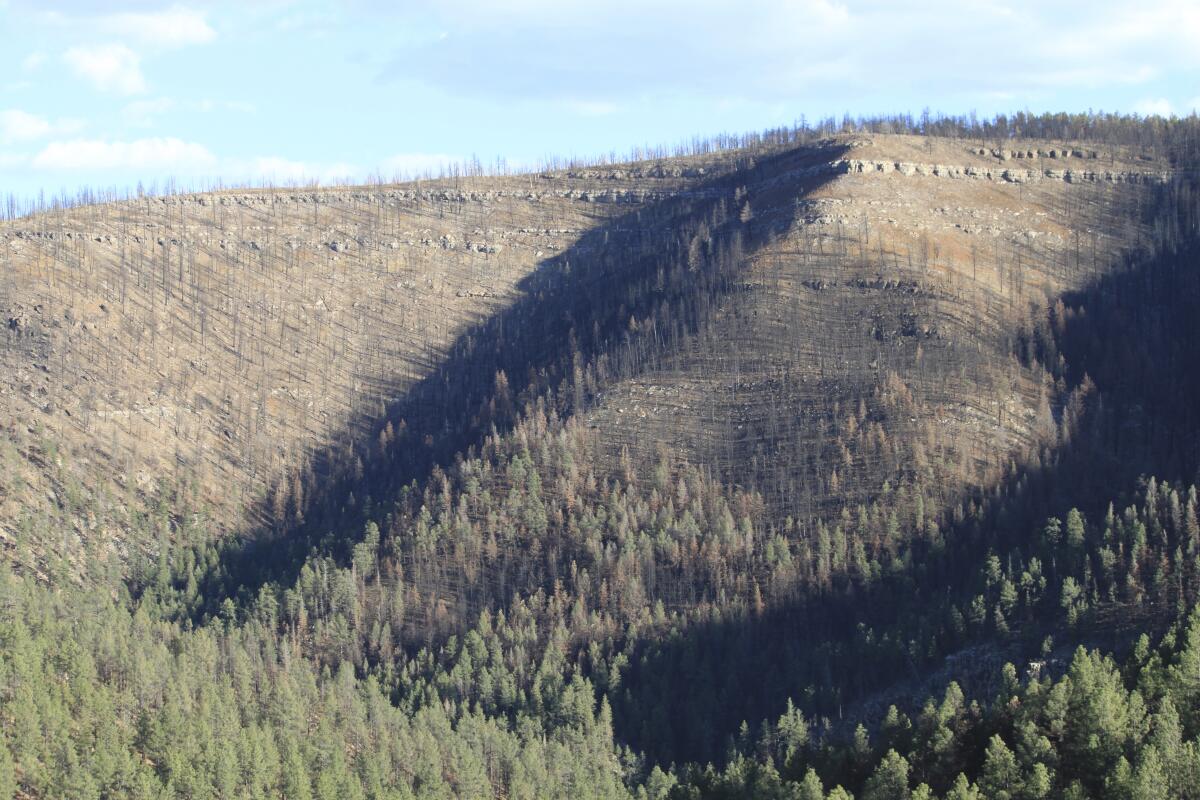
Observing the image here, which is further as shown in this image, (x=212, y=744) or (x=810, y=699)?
(x=810, y=699)

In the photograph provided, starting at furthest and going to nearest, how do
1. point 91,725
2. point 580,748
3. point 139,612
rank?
point 139,612, point 580,748, point 91,725

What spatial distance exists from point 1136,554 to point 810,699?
37147mm

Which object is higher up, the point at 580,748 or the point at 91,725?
the point at 91,725

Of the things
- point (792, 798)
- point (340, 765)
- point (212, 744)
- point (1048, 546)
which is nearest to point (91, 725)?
point (212, 744)

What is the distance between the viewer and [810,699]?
181 metres

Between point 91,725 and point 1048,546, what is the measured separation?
332ft

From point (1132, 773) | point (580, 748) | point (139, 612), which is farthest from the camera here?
point (139, 612)

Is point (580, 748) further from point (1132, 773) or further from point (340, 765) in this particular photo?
point (1132, 773)

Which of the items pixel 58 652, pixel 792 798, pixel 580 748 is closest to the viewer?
pixel 792 798

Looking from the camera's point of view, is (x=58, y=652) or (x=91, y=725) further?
(x=58, y=652)

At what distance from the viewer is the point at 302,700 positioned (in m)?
174

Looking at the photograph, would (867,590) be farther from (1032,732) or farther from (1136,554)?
(1032,732)

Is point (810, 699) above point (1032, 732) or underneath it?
underneath

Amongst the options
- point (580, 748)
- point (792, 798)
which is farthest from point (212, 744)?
point (792, 798)
